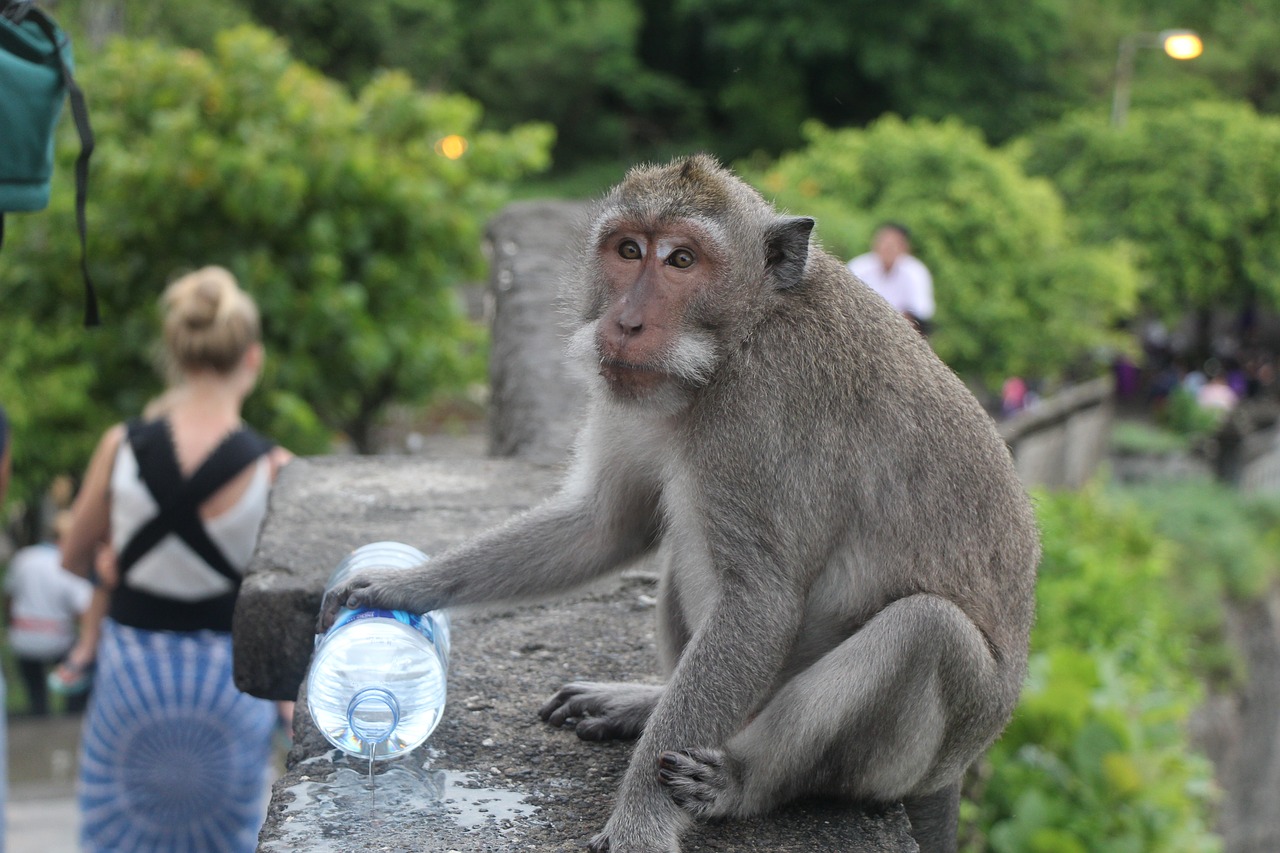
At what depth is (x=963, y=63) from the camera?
29141 millimetres

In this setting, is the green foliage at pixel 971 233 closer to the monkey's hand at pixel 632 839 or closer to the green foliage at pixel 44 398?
the green foliage at pixel 44 398

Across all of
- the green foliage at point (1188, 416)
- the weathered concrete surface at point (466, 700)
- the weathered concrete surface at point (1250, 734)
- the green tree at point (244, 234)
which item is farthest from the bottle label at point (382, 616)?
the green foliage at point (1188, 416)

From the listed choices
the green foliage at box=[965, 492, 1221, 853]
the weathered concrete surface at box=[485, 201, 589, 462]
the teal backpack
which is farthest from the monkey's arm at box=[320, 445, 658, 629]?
the green foliage at box=[965, 492, 1221, 853]

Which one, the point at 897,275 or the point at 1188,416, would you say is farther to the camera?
the point at 1188,416

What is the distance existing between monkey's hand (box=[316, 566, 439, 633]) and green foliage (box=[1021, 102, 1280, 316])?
64.9 ft

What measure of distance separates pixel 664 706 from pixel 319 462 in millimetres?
2183

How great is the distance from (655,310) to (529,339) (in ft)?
9.31

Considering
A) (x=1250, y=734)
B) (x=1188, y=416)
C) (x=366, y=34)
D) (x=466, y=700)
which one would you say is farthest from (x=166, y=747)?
(x=366, y=34)

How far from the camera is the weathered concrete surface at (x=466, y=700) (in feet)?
6.98

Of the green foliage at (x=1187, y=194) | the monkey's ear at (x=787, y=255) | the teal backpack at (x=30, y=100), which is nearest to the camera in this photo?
the monkey's ear at (x=787, y=255)

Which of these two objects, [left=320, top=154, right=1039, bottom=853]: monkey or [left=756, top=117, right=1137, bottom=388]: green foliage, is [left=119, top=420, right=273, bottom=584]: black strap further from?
[left=756, top=117, right=1137, bottom=388]: green foliage

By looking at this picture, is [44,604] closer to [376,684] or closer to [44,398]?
[44,398]

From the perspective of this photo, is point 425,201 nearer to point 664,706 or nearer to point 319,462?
point 319,462

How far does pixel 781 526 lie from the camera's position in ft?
7.30
